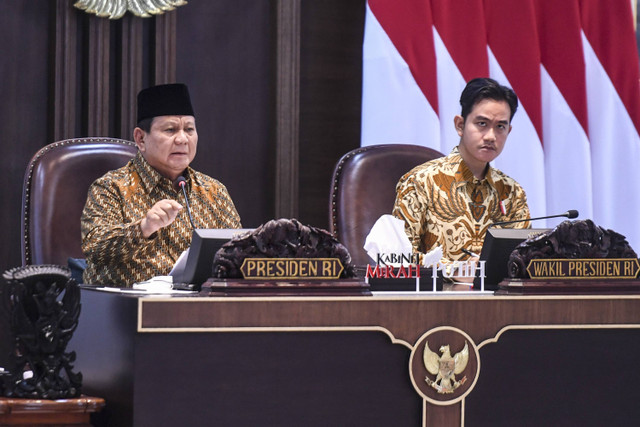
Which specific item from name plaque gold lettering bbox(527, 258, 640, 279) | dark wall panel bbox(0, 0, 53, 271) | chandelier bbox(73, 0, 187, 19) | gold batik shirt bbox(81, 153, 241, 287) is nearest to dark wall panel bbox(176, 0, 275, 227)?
chandelier bbox(73, 0, 187, 19)

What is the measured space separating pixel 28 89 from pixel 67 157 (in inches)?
17.3

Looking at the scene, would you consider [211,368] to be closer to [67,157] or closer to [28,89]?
[67,157]

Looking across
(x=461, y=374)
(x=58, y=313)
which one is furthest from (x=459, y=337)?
(x=58, y=313)

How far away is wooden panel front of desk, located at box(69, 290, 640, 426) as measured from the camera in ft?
5.81

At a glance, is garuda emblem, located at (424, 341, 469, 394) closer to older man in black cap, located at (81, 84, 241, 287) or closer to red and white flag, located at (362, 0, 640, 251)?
older man in black cap, located at (81, 84, 241, 287)

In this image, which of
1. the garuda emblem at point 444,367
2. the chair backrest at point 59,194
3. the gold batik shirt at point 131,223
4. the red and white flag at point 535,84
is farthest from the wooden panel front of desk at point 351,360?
the red and white flag at point 535,84

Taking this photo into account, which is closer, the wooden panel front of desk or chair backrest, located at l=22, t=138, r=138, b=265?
the wooden panel front of desk

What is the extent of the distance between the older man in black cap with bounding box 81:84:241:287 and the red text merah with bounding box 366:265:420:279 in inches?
29.5

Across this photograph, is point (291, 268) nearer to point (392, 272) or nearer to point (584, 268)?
point (392, 272)

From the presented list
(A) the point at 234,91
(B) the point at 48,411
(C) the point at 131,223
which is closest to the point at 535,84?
(A) the point at 234,91

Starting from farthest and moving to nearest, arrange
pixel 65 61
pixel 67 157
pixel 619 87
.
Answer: pixel 619 87 → pixel 65 61 → pixel 67 157

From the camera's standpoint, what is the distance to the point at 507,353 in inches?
78.0

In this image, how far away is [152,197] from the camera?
297cm

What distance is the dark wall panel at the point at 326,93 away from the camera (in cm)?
385
